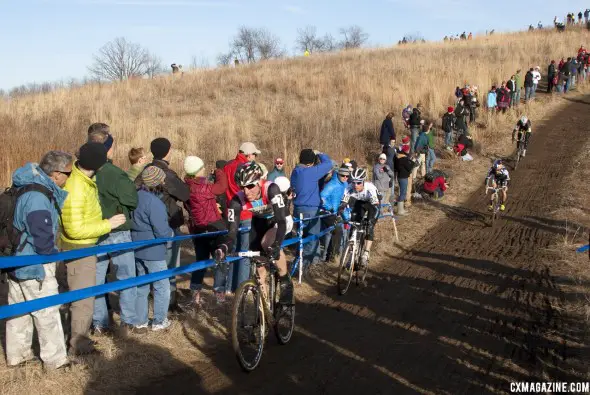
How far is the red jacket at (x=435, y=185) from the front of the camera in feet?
57.2

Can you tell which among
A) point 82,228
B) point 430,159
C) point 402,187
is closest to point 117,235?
point 82,228

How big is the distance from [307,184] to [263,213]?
3.77 metres

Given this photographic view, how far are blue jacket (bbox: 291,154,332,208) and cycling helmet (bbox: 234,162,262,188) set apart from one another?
13.4 feet

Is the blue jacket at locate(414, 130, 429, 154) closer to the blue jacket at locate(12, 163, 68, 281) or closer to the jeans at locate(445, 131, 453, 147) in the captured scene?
the jeans at locate(445, 131, 453, 147)

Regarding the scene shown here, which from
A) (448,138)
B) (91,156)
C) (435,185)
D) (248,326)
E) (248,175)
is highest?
(91,156)

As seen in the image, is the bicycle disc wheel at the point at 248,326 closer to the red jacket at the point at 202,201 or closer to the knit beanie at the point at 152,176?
the knit beanie at the point at 152,176

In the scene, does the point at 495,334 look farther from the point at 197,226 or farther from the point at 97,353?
the point at 97,353

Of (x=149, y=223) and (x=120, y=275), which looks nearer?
(x=120, y=275)

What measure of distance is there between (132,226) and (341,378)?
3.09 metres

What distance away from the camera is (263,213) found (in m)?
6.24

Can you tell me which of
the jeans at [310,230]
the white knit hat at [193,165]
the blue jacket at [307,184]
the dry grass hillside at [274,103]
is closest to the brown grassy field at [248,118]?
the dry grass hillside at [274,103]

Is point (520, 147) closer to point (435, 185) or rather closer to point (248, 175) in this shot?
point (435, 185)

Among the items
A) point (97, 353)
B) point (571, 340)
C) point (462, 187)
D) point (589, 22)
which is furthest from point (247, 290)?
point (589, 22)

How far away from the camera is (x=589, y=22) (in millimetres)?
48719
